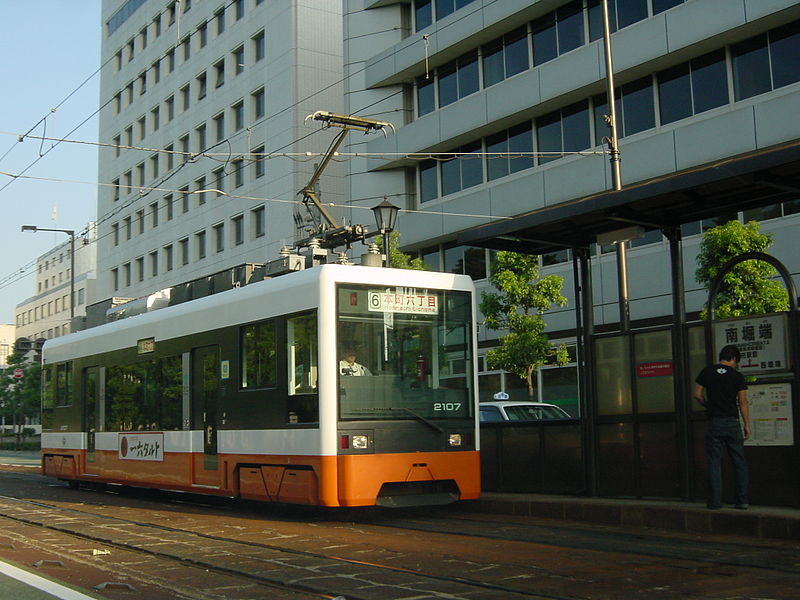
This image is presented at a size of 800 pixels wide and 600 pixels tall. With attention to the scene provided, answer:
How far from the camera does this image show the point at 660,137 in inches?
1004

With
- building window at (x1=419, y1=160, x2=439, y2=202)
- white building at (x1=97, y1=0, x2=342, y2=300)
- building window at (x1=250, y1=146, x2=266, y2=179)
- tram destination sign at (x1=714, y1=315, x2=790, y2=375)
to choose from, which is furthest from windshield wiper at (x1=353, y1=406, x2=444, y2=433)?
building window at (x1=250, y1=146, x2=266, y2=179)

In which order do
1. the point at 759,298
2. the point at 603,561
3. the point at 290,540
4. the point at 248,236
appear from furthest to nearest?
the point at 248,236 → the point at 759,298 → the point at 290,540 → the point at 603,561

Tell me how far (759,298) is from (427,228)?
1545 cm

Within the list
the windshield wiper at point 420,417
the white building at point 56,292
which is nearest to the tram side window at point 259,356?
the windshield wiper at point 420,417

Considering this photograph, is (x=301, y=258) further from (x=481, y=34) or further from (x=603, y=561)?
(x=481, y=34)

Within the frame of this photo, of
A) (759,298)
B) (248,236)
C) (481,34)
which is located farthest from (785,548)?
(248,236)

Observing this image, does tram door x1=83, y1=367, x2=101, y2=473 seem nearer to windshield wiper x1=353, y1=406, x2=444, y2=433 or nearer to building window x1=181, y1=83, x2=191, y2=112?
windshield wiper x1=353, y1=406, x2=444, y2=433

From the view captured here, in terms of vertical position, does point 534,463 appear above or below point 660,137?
below

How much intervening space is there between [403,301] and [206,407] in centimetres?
344

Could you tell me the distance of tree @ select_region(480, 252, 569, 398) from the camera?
24.1 m

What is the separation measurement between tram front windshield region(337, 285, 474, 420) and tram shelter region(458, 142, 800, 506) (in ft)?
3.67

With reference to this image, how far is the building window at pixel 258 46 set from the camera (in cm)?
4428

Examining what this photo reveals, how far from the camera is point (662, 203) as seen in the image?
10586mm

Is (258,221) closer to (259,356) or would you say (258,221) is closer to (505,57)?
(505,57)
